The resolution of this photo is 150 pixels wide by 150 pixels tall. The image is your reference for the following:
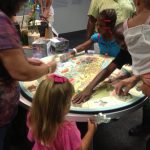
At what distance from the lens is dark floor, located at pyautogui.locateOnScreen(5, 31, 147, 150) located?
6.91 ft

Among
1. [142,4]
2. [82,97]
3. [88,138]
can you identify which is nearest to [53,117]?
[88,138]

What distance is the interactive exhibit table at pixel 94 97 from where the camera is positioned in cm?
142

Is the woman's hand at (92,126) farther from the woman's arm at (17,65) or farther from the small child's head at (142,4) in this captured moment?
the small child's head at (142,4)

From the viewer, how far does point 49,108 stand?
46.3 inches

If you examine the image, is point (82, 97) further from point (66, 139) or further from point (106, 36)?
point (106, 36)

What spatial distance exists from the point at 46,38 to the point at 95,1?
2.00 feet

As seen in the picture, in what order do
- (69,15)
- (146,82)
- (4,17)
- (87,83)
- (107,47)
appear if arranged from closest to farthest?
(4,17), (146,82), (87,83), (107,47), (69,15)

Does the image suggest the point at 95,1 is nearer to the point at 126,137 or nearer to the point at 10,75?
the point at 126,137

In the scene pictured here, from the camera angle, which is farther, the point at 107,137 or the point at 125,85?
the point at 107,137

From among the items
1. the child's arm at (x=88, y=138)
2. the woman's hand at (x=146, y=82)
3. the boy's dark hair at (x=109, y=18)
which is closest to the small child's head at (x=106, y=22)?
the boy's dark hair at (x=109, y=18)

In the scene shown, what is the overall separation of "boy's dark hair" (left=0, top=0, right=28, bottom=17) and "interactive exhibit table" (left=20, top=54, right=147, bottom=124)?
54 cm

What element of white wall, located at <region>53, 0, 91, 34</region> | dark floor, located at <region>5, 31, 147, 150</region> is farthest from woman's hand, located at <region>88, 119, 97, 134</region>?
white wall, located at <region>53, 0, 91, 34</region>

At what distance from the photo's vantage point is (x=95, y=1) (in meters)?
2.61

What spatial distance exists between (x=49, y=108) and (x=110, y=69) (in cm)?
66
